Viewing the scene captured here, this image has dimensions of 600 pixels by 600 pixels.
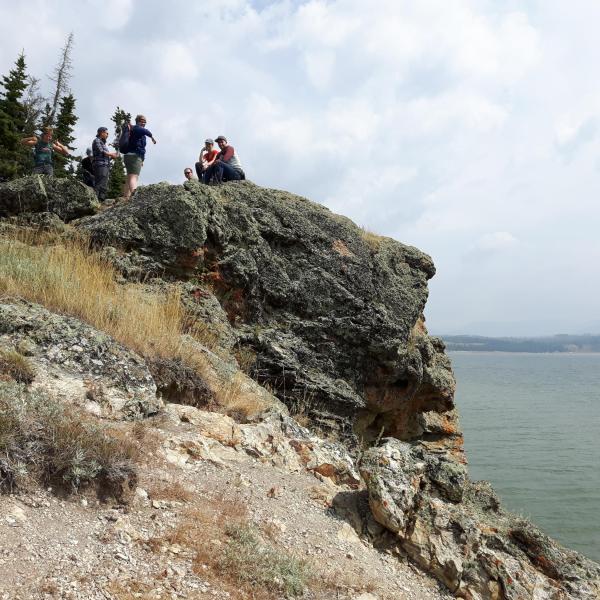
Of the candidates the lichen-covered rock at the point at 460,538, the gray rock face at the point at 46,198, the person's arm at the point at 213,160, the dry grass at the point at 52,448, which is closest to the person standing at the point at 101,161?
the gray rock face at the point at 46,198

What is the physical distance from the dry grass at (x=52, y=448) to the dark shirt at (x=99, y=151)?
8967 millimetres

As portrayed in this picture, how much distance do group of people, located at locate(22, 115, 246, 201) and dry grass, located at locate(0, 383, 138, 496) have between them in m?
8.28

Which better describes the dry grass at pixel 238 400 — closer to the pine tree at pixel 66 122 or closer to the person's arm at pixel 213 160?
the person's arm at pixel 213 160

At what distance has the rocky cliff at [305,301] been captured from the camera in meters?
8.90

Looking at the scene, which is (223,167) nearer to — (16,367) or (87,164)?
(87,164)

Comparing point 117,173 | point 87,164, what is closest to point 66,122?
point 117,173

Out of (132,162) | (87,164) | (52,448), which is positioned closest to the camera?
(52,448)

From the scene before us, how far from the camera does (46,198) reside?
33.8ft

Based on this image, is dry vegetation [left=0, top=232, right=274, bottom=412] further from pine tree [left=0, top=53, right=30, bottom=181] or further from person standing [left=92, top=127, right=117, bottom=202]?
pine tree [left=0, top=53, right=30, bottom=181]

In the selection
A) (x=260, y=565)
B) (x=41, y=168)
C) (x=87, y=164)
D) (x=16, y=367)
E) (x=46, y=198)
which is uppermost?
(x=87, y=164)

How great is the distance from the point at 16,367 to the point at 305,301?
6.02 metres

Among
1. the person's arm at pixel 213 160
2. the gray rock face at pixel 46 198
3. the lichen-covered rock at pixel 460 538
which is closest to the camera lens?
the lichen-covered rock at pixel 460 538

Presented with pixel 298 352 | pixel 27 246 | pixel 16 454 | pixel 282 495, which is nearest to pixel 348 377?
pixel 298 352

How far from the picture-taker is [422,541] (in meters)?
5.27
